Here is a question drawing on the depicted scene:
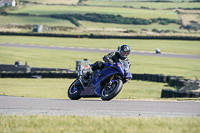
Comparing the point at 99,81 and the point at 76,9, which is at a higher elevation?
the point at 76,9

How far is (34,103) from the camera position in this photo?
30.6 ft

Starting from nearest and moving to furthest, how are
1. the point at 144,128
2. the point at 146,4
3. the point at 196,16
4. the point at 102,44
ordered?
the point at 144,128, the point at 102,44, the point at 196,16, the point at 146,4

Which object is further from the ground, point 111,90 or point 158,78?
point 111,90

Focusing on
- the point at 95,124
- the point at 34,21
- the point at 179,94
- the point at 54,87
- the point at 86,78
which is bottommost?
the point at 54,87

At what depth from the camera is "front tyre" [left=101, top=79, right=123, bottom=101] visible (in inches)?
386

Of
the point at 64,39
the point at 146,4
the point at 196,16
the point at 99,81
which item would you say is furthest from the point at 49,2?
the point at 99,81

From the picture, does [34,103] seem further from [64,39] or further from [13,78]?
[64,39]

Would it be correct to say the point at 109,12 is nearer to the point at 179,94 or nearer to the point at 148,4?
the point at 148,4

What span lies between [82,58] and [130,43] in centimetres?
1835

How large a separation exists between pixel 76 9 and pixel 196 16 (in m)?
34.8

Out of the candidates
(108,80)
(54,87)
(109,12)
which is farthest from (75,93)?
(109,12)

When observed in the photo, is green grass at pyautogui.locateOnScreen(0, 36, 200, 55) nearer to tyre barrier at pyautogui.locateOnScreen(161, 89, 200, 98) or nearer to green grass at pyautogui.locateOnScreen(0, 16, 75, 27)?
green grass at pyautogui.locateOnScreen(0, 16, 75, 27)

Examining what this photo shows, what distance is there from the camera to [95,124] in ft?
21.3

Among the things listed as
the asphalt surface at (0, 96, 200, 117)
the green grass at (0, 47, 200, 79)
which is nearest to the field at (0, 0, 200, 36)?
the green grass at (0, 47, 200, 79)
